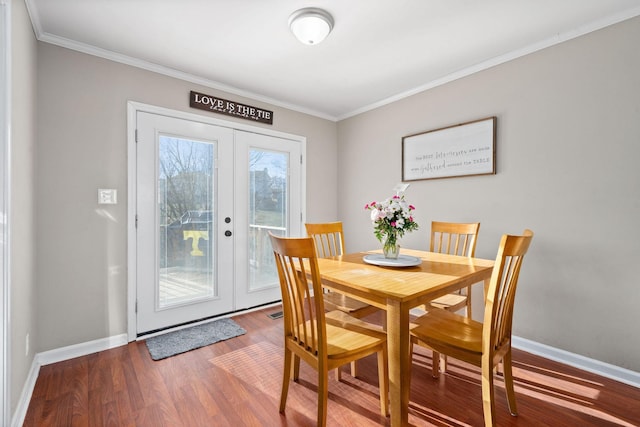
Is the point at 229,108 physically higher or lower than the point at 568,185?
higher

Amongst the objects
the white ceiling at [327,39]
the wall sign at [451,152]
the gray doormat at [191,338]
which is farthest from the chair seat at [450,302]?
the white ceiling at [327,39]

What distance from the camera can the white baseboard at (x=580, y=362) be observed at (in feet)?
6.40

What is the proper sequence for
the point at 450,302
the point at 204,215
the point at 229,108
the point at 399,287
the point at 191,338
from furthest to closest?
the point at 229,108
the point at 204,215
the point at 191,338
the point at 450,302
the point at 399,287

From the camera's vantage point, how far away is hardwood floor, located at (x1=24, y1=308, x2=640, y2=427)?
162cm

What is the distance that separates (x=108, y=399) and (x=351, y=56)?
296 centimetres

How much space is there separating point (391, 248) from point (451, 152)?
4.63 feet

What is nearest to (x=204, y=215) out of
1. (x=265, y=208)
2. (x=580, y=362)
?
(x=265, y=208)

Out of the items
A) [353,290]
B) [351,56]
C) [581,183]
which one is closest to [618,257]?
[581,183]

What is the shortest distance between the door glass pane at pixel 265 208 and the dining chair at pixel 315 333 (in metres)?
1.73

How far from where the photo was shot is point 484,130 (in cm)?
261

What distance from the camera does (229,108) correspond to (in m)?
3.06

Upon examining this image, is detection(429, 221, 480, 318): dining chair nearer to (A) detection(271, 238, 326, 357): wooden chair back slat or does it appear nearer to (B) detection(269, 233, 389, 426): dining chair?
(B) detection(269, 233, 389, 426): dining chair

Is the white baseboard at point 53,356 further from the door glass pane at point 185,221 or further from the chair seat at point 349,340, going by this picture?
the chair seat at point 349,340

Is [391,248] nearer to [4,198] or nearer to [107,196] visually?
[4,198]
